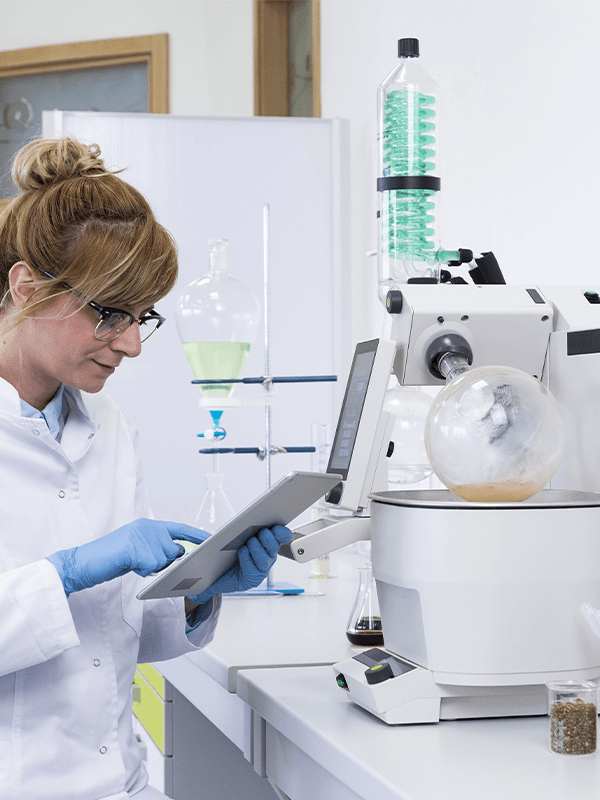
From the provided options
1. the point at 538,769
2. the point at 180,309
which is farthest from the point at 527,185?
the point at 538,769

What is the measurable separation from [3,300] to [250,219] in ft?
6.04

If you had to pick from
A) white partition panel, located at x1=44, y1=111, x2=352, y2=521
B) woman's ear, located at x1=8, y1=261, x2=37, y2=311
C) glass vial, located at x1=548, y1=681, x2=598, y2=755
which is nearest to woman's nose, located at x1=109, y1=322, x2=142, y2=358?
woman's ear, located at x1=8, y1=261, x2=37, y2=311

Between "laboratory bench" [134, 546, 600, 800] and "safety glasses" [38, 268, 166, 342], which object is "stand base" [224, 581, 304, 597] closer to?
"laboratory bench" [134, 546, 600, 800]

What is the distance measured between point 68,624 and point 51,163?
0.59 metres

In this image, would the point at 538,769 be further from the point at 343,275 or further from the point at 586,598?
the point at 343,275

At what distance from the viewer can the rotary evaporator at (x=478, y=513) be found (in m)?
1.00

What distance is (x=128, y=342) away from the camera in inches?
49.2

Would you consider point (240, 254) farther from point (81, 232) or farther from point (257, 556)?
point (257, 556)

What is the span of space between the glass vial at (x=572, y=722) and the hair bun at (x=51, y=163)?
86 centimetres

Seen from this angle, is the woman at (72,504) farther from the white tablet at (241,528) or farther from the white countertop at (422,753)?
the white countertop at (422,753)

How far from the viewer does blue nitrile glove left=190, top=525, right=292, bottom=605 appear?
45.8 inches

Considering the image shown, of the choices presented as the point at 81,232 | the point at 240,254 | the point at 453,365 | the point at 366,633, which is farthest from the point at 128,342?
the point at 240,254

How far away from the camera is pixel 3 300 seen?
1.26m

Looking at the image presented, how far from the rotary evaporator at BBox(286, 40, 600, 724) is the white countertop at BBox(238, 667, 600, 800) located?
0.03 metres
